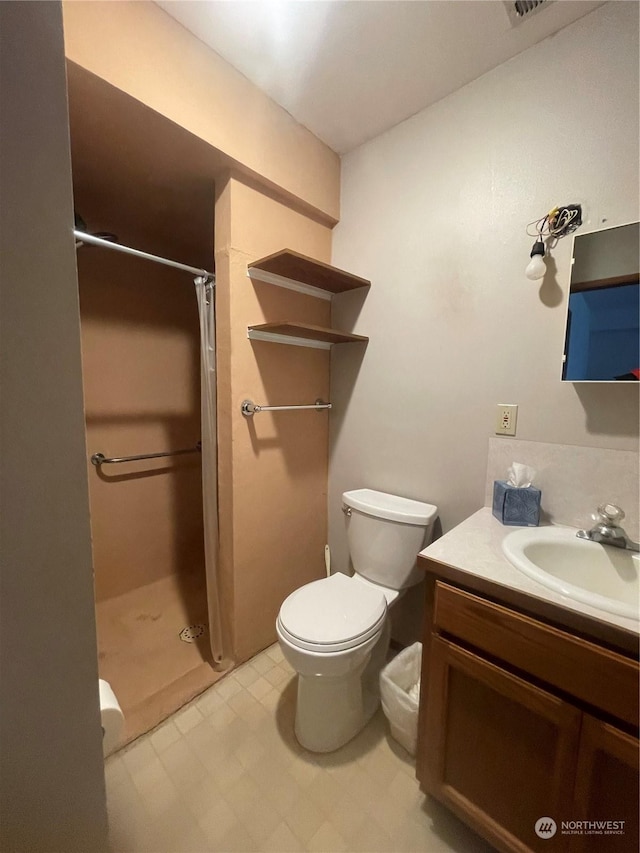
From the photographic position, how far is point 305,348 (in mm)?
1782

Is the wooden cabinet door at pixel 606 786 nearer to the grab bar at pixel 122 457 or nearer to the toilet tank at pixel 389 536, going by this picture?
the toilet tank at pixel 389 536

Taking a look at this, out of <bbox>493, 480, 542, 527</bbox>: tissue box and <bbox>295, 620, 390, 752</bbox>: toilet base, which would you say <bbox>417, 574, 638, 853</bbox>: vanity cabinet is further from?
<bbox>493, 480, 542, 527</bbox>: tissue box

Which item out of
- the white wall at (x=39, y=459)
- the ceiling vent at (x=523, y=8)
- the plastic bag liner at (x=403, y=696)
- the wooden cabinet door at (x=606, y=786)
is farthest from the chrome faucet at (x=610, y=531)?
the ceiling vent at (x=523, y=8)

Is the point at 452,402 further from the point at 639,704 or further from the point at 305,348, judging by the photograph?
the point at 639,704

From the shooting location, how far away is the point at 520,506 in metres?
1.20

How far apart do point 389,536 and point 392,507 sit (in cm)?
13

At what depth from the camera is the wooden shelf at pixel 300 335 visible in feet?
4.87

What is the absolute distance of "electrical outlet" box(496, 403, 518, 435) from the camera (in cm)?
131

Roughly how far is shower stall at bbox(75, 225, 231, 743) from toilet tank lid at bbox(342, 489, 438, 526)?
0.68m

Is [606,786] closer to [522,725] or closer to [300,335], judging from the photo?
[522,725]

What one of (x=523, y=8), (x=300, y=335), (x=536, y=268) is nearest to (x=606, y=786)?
(x=536, y=268)

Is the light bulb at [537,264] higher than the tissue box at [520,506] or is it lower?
higher

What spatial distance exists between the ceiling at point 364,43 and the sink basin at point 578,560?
5.47 ft

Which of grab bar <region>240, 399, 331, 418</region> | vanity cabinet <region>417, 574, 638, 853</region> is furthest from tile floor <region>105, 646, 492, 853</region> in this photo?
grab bar <region>240, 399, 331, 418</region>
